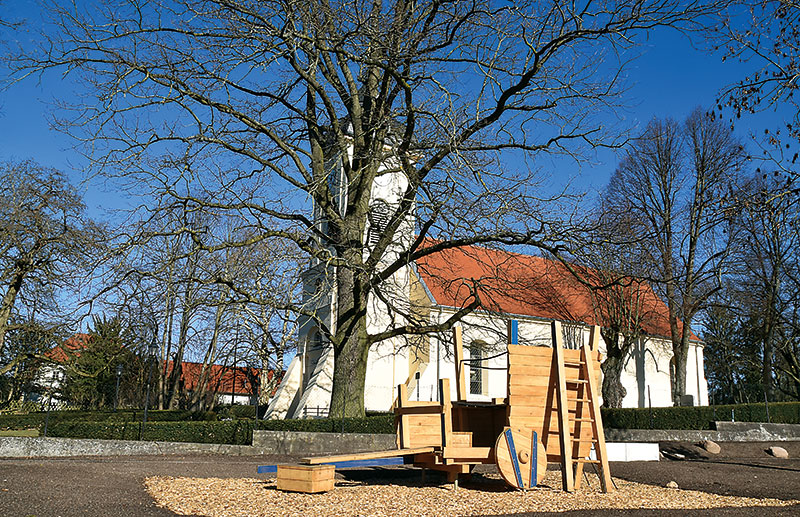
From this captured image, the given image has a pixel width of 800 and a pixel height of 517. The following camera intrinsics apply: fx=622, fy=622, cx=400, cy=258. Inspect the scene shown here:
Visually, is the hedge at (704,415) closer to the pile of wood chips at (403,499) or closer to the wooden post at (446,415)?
the pile of wood chips at (403,499)

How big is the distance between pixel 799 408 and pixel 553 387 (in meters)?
20.5

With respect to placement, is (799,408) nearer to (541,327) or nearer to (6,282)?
(541,327)

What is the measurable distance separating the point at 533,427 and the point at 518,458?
56 cm

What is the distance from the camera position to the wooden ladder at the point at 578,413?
852 centimetres

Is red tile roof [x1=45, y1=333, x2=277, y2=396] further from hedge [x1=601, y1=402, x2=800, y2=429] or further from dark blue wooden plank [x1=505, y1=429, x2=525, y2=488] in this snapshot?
dark blue wooden plank [x1=505, y1=429, x2=525, y2=488]

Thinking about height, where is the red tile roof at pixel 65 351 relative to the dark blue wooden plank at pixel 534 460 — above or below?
above

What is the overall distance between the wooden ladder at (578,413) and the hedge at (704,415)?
51.8 feet

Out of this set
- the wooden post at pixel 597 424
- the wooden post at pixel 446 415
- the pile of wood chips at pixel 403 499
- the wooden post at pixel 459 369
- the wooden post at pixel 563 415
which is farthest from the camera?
the wooden post at pixel 459 369

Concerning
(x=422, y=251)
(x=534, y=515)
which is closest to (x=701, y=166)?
(x=422, y=251)

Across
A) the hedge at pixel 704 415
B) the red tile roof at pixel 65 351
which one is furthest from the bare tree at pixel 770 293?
the red tile roof at pixel 65 351

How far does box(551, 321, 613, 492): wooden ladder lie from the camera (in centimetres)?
852

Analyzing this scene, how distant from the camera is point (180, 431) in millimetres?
17266

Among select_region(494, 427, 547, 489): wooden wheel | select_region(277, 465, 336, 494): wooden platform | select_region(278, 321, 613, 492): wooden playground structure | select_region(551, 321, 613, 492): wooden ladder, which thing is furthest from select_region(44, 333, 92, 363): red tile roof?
select_region(551, 321, 613, 492): wooden ladder

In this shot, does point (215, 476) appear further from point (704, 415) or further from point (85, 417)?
point (704, 415)
